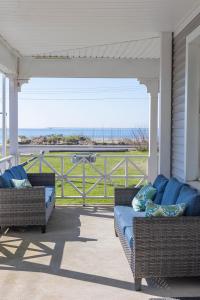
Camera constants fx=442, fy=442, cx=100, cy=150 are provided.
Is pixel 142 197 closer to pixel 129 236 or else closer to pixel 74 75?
pixel 129 236

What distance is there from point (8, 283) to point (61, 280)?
0.48m

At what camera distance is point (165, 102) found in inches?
247

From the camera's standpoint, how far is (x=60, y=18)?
213 inches

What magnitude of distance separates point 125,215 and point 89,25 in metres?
2.53

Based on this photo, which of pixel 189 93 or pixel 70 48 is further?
pixel 70 48

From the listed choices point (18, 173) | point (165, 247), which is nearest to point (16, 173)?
point (18, 173)

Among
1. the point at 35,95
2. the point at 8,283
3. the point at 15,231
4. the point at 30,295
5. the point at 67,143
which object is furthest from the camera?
the point at 35,95

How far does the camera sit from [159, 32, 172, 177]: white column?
20.4 feet

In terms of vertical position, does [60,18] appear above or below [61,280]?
above

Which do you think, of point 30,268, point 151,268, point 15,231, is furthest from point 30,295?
point 15,231

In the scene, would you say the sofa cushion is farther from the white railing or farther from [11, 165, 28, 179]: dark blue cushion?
the white railing

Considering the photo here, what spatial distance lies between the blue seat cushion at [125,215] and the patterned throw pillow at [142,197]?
3.4 inches

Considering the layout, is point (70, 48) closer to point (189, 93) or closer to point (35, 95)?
point (189, 93)

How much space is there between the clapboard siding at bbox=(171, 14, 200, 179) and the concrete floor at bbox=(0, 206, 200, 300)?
131 cm
